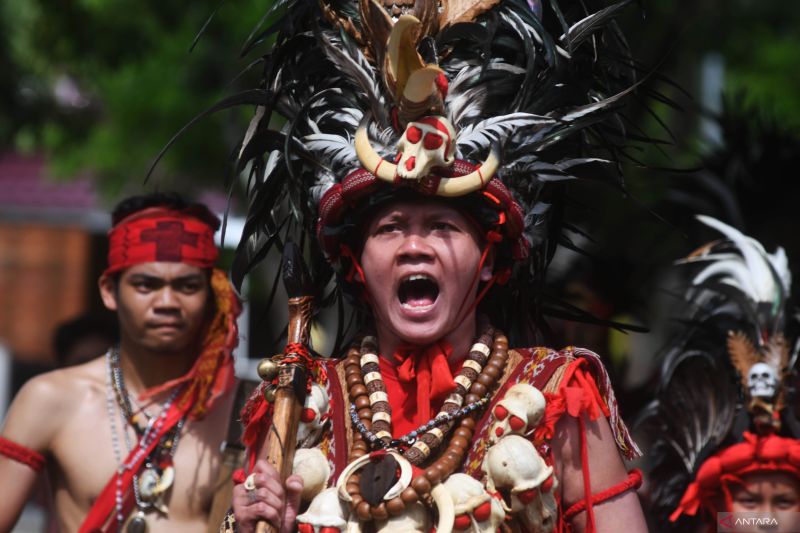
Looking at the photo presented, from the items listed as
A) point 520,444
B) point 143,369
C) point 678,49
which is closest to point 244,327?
point 678,49

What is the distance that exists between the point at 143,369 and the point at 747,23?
5793 mm

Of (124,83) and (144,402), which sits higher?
(124,83)

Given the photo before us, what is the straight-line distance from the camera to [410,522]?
3.82 metres

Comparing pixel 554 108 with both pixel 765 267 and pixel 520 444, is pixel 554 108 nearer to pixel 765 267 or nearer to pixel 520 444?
pixel 520 444

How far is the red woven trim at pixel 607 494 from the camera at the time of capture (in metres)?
3.90

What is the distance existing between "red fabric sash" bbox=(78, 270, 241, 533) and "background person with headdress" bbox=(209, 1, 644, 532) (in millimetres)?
1349

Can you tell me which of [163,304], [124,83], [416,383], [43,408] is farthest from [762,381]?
[124,83]

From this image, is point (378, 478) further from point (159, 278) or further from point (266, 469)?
point (159, 278)

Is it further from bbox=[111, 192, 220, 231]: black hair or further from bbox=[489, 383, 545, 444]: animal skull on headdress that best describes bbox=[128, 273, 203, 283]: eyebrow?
bbox=[489, 383, 545, 444]: animal skull on headdress

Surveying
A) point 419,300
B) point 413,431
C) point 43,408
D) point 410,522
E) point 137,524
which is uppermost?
point 419,300

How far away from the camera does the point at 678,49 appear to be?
991 cm

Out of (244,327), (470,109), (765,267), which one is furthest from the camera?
(244,327)

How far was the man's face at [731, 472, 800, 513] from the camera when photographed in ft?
16.8

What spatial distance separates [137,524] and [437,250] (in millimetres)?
2182
